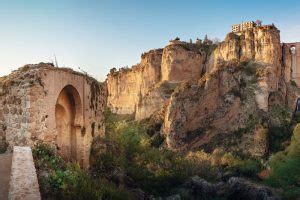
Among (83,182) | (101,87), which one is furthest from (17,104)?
(101,87)

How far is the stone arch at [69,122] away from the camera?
12.8 meters

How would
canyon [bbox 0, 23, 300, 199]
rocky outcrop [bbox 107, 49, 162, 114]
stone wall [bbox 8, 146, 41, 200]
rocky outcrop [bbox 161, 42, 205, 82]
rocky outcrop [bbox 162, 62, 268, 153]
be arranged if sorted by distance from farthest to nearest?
rocky outcrop [bbox 107, 49, 162, 114], rocky outcrop [bbox 161, 42, 205, 82], rocky outcrop [bbox 162, 62, 268, 153], canyon [bbox 0, 23, 300, 199], stone wall [bbox 8, 146, 41, 200]

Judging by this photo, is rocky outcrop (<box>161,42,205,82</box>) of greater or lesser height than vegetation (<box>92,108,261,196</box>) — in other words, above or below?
above

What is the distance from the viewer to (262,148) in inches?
1594

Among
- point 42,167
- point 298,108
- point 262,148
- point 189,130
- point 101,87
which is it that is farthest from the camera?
point 298,108

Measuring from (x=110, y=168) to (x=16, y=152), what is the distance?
19.0ft

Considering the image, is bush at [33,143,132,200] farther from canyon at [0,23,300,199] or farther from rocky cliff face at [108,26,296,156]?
rocky cliff face at [108,26,296,156]

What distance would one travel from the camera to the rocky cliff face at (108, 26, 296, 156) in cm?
4388

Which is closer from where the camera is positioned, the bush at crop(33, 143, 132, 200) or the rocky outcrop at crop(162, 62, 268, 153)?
the bush at crop(33, 143, 132, 200)

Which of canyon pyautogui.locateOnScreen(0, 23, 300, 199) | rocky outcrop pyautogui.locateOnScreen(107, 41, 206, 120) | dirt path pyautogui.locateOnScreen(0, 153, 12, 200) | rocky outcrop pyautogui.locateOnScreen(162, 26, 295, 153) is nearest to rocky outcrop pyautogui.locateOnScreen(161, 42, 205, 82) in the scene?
rocky outcrop pyautogui.locateOnScreen(107, 41, 206, 120)

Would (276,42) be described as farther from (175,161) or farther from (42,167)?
(42,167)

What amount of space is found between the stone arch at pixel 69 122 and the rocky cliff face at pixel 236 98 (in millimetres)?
29415

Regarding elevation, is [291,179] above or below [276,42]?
below

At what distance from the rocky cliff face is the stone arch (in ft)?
96.5
